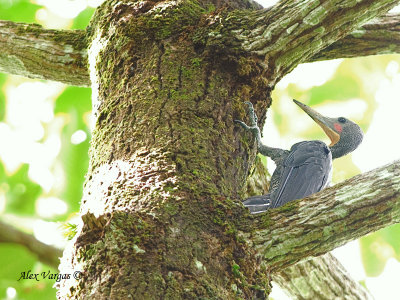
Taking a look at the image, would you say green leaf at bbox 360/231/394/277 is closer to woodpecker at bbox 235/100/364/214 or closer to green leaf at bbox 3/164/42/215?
woodpecker at bbox 235/100/364/214

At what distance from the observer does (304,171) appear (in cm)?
425

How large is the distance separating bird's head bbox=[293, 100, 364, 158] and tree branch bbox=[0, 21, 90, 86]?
2.71 meters

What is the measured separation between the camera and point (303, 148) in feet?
14.6

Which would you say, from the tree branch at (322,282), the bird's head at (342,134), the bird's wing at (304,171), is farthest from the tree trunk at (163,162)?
the bird's head at (342,134)

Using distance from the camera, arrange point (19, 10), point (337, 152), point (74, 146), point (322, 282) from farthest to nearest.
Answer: point (337, 152)
point (19, 10)
point (74, 146)
point (322, 282)

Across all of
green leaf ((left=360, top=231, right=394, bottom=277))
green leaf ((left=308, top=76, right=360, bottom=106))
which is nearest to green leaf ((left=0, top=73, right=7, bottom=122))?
green leaf ((left=308, top=76, right=360, bottom=106))

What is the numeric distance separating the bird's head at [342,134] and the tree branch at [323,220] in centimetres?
304

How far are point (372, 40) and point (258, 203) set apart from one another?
1.28 metres

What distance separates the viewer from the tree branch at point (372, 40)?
3361 mm

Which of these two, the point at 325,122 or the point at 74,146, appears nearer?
the point at 74,146

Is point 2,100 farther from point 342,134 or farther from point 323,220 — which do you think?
point 323,220

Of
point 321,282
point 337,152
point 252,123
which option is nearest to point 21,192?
point 321,282

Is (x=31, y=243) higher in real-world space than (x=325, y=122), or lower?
lower

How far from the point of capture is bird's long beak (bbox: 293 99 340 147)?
15.7 ft
